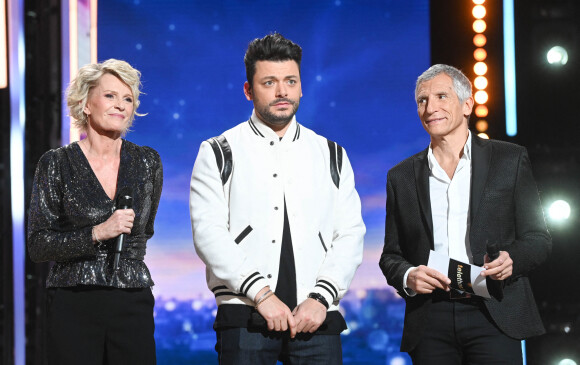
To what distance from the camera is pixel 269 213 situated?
250cm

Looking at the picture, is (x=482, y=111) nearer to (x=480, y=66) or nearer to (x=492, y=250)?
(x=480, y=66)

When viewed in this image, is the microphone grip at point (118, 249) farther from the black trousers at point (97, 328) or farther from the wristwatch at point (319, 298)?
the wristwatch at point (319, 298)

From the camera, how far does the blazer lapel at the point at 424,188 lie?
2.63 m

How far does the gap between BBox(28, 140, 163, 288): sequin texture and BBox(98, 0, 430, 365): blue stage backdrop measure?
1730 millimetres

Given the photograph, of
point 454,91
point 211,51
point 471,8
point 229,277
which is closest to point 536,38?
point 471,8

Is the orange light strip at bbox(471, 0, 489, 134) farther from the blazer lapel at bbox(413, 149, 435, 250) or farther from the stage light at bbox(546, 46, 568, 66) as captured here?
the blazer lapel at bbox(413, 149, 435, 250)

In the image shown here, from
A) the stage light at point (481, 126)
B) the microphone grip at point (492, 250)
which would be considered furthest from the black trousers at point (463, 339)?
the stage light at point (481, 126)

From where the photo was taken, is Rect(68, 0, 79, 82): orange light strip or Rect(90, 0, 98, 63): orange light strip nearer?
Rect(68, 0, 79, 82): orange light strip

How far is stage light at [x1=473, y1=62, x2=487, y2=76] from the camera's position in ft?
11.9

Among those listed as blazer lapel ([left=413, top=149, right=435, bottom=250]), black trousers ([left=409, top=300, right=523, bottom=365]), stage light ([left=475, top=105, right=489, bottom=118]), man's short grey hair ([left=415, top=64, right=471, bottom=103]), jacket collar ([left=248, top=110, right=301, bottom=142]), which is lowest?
black trousers ([left=409, top=300, right=523, bottom=365])

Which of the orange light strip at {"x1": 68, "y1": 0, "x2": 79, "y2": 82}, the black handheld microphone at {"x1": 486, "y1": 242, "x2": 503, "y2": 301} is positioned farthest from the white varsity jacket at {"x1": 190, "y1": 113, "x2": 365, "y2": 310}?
the orange light strip at {"x1": 68, "y1": 0, "x2": 79, "y2": 82}

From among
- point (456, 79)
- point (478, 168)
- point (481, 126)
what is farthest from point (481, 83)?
point (478, 168)

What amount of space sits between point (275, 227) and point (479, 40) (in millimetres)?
1770

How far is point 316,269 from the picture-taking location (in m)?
2.51
